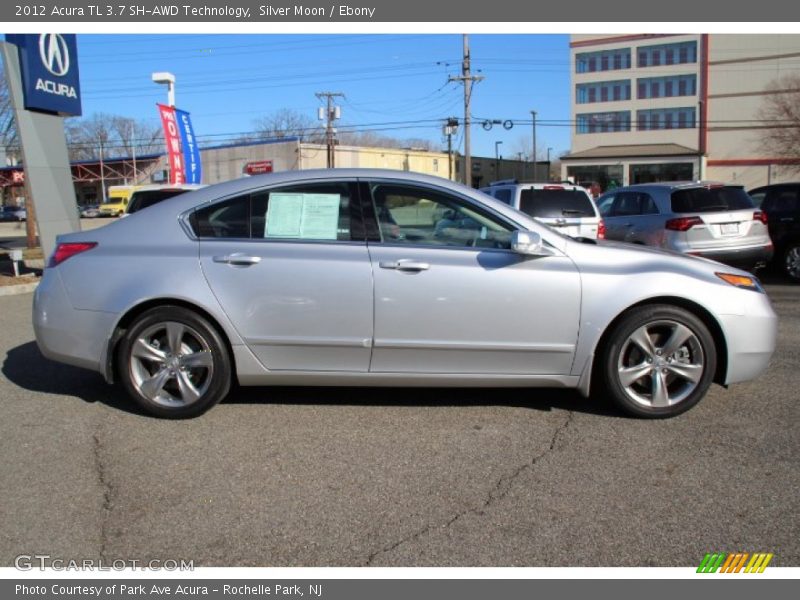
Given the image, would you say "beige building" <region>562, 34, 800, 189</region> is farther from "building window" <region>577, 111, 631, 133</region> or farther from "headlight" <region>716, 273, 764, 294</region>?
"headlight" <region>716, 273, 764, 294</region>

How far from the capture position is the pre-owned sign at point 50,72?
38.1 feet

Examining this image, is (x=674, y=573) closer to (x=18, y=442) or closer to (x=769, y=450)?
(x=769, y=450)

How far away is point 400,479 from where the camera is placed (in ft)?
12.4

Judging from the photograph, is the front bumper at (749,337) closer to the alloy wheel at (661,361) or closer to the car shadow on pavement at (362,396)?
the alloy wheel at (661,361)

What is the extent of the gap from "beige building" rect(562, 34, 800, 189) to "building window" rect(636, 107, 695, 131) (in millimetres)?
106

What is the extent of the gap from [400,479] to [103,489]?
159 centimetres

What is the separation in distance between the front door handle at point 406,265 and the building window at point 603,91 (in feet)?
258

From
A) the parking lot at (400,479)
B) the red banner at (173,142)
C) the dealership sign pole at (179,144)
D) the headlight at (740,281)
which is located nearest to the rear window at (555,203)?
the parking lot at (400,479)

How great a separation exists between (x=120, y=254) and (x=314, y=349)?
149 centimetres

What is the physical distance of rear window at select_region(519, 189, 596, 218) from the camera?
414 inches

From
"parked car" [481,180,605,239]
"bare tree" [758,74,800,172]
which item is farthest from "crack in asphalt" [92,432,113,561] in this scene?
"bare tree" [758,74,800,172]

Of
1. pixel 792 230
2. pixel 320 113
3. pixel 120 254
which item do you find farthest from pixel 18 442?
pixel 320 113

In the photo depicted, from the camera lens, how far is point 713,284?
464 centimetres

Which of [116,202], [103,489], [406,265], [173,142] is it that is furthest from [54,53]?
[116,202]
